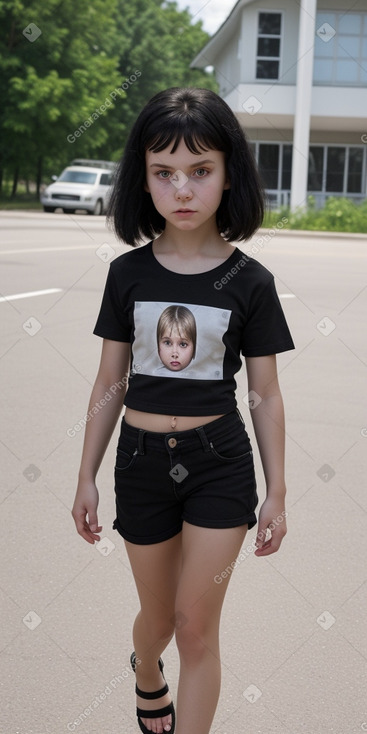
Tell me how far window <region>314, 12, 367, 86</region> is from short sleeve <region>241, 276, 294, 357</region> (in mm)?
37093

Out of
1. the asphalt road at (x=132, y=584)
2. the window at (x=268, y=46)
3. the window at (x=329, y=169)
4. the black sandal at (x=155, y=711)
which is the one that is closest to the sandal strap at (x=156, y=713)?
the black sandal at (x=155, y=711)

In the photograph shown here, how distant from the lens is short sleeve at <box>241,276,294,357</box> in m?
2.55

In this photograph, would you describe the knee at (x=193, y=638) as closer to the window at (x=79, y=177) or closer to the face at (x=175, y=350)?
the face at (x=175, y=350)

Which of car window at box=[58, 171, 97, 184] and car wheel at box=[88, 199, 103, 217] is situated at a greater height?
car window at box=[58, 171, 97, 184]

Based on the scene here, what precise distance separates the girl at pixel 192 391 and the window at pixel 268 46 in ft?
123

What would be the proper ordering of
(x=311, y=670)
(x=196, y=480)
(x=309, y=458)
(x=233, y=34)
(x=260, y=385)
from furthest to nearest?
1. (x=233, y=34)
2. (x=309, y=458)
3. (x=311, y=670)
4. (x=260, y=385)
5. (x=196, y=480)

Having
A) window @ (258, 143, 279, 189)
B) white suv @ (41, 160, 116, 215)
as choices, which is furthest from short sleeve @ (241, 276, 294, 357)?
window @ (258, 143, 279, 189)

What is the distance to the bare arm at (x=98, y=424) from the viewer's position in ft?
8.85

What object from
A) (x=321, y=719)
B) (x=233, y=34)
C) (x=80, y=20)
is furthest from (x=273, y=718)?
(x=80, y=20)

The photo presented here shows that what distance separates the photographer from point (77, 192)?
36.1 metres

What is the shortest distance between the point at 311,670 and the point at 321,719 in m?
0.35

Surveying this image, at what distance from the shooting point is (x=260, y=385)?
2.63m

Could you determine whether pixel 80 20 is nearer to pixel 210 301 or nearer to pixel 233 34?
pixel 233 34

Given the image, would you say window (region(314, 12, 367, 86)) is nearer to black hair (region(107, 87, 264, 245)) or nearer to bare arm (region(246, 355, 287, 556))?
black hair (region(107, 87, 264, 245))
